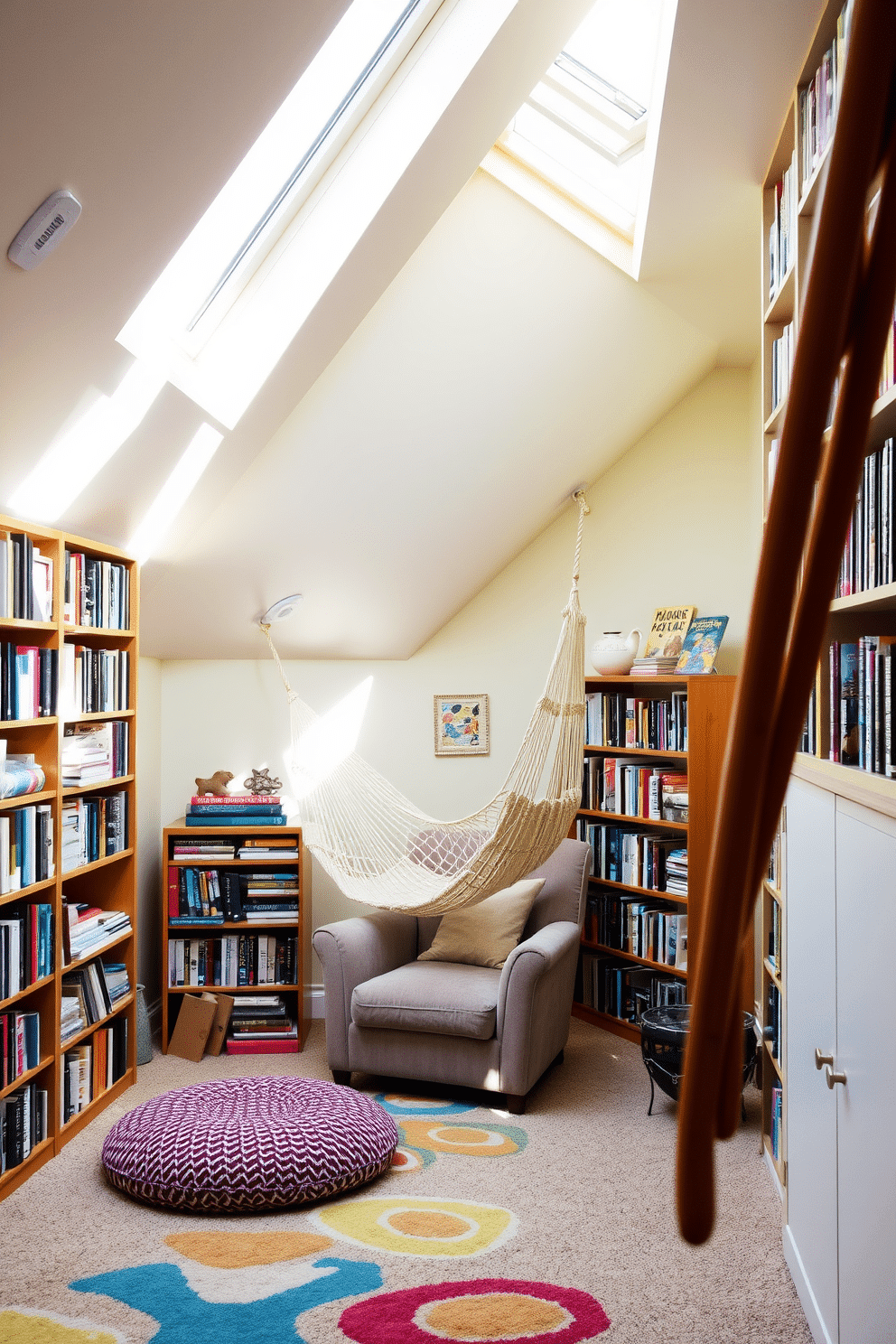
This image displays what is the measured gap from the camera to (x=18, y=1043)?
8.34 feet

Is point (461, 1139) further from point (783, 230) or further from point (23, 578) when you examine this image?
point (783, 230)

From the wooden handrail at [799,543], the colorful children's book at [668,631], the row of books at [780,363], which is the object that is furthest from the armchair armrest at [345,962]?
the wooden handrail at [799,543]

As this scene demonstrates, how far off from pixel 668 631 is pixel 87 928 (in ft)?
7.60

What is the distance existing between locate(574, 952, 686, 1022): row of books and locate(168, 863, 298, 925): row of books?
1159 millimetres

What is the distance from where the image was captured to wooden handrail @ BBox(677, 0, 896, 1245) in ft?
0.95

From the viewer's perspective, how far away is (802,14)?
1.88 meters

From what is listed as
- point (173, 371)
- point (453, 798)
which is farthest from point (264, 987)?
point (173, 371)

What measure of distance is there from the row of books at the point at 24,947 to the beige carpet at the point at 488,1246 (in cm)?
50

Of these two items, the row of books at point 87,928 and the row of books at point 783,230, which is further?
the row of books at point 87,928

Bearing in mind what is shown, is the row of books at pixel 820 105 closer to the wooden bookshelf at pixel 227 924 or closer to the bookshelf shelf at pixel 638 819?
the bookshelf shelf at pixel 638 819

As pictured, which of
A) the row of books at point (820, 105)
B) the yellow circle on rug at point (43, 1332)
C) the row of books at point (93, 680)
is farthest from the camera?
the row of books at point (93, 680)

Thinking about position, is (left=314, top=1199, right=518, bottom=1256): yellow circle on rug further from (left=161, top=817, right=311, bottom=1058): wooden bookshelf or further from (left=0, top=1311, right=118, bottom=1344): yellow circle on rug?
(left=161, top=817, right=311, bottom=1058): wooden bookshelf

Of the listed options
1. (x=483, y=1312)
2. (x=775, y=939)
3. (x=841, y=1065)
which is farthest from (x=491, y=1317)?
(x=775, y=939)

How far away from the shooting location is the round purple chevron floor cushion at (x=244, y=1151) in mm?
2396
